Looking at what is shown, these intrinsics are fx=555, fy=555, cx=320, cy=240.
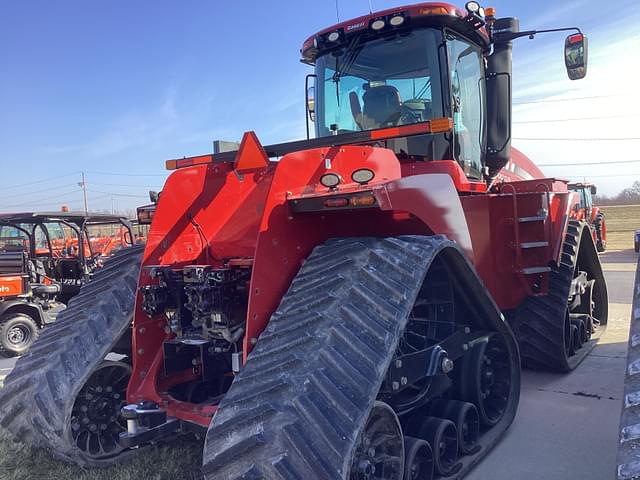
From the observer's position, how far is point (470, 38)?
481 centimetres

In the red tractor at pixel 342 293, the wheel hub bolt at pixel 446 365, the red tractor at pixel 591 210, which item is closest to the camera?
the red tractor at pixel 342 293

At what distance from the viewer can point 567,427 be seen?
14.6ft

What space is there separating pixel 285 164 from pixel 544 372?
13.9 feet

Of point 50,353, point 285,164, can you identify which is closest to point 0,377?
point 50,353

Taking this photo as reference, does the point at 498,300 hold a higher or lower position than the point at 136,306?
lower

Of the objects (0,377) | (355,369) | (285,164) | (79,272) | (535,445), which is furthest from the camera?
(79,272)

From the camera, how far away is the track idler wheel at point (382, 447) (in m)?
2.64

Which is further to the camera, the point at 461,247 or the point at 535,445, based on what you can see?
the point at 535,445

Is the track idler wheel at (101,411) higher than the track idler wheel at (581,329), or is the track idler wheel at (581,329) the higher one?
the track idler wheel at (101,411)

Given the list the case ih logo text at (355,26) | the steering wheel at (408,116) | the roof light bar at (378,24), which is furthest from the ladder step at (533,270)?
the case ih logo text at (355,26)

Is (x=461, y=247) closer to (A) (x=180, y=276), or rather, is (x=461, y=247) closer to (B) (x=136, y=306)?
(A) (x=180, y=276)

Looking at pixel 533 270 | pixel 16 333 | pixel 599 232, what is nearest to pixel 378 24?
pixel 533 270

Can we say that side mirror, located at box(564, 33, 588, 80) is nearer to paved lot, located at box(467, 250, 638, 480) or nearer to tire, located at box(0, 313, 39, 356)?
paved lot, located at box(467, 250, 638, 480)

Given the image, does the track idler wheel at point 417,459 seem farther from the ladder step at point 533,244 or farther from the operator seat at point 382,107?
the operator seat at point 382,107
